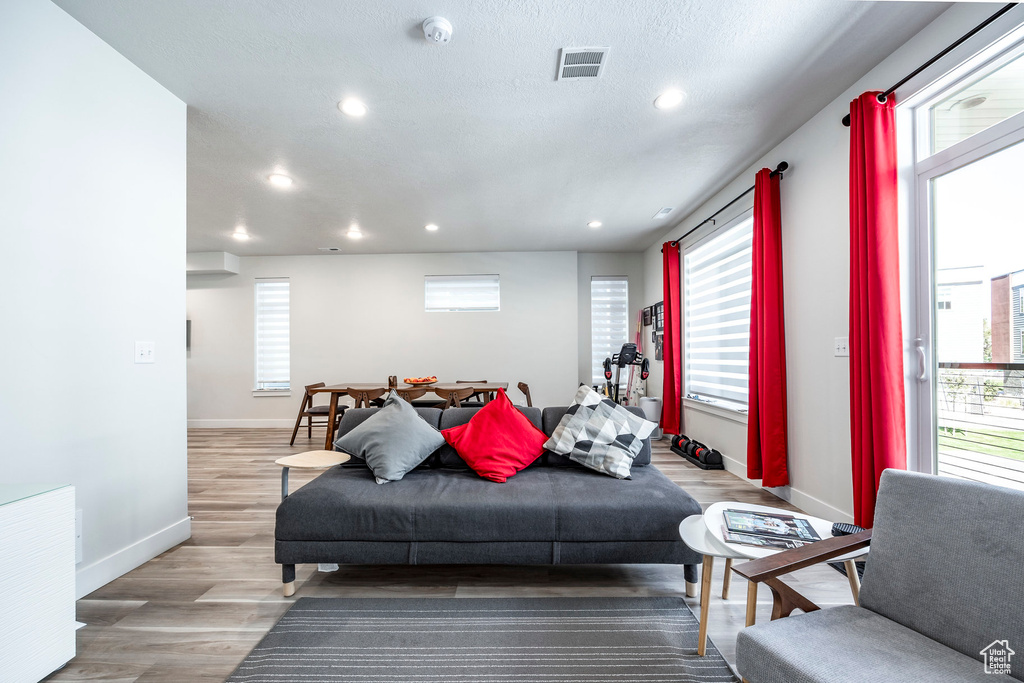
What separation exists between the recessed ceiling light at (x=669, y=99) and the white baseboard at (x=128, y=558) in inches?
151

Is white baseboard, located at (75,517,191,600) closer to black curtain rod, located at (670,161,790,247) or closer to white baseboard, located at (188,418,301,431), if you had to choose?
white baseboard, located at (188,418,301,431)

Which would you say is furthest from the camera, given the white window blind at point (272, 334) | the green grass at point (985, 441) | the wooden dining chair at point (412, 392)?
the white window blind at point (272, 334)

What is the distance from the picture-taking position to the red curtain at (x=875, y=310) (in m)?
2.26

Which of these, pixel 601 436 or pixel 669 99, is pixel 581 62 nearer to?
pixel 669 99

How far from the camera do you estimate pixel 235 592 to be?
211 centimetres

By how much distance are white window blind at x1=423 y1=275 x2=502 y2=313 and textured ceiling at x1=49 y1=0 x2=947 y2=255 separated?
2.18 meters

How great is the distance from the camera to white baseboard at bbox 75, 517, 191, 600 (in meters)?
2.09

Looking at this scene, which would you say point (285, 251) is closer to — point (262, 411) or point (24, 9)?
point (262, 411)

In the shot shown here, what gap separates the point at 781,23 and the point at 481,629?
299 cm

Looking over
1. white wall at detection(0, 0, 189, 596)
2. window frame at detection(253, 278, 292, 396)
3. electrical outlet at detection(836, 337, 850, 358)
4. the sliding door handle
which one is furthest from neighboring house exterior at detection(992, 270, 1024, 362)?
window frame at detection(253, 278, 292, 396)

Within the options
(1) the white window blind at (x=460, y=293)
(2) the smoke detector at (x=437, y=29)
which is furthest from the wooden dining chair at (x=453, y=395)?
(2) the smoke detector at (x=437, y=29)

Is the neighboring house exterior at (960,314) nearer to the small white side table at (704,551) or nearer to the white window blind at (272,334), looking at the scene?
the small white side table at (704,551)

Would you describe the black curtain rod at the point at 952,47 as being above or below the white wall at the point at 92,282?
above

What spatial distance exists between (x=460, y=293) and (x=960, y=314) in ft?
18.1
